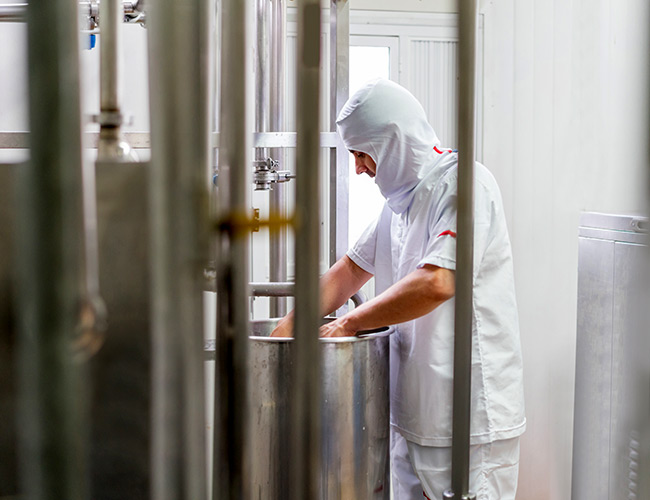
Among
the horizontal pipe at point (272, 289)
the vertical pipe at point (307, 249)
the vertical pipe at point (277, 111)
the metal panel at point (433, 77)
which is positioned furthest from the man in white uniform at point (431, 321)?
the metal panel at point (433, 77)

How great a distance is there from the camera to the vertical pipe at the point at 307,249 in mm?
335

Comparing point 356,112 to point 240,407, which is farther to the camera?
point 356,112

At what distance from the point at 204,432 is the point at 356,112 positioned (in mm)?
1026

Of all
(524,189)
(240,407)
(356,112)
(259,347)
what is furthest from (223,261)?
(524,189)

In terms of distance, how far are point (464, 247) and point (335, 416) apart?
2.08 ft

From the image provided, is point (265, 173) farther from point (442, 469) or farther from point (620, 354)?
point (620, 354)

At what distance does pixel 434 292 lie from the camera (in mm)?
1161

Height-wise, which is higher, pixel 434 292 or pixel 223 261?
pixel 223 261

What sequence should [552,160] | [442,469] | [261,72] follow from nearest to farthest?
1. [442,469]
2. [261,72]
3. [552,160]

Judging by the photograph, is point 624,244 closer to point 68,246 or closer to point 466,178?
point 466,178

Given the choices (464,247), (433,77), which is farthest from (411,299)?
(433,77)

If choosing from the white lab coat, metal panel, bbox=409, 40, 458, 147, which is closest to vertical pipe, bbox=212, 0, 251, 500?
the white lab coat

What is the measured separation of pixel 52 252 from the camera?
0.86 ft

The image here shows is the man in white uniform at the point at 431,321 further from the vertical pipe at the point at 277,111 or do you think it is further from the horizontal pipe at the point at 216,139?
the vertical pipe at the point at 277,111
